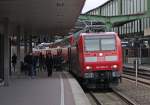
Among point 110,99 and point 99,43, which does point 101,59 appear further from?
point 110,99

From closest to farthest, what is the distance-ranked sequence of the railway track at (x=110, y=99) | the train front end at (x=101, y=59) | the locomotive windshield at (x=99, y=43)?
1. the railway track at (x=110, y=99)
2. the train front end at (x=101, y=59)
3. the locomotive windshield at (x=99, y=43)

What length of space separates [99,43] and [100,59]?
39.4 inches

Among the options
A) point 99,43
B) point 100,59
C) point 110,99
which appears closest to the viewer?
point 110,99

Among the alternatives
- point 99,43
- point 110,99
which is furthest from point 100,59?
point 110,99

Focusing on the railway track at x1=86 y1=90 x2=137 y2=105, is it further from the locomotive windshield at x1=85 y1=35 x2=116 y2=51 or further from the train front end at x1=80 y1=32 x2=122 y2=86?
the locomotive windshield at x1=85 y1=35 x2=116 y2=51

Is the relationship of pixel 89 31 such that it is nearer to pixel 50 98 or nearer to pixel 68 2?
pixel 68 2

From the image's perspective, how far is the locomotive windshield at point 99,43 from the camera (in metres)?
27.4

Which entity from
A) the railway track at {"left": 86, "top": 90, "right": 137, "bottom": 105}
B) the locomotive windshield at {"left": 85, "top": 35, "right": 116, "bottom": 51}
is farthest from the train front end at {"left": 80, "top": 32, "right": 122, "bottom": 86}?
the railway track at {"left": 86, "top": 90, "right": 137, "bottom": 105}

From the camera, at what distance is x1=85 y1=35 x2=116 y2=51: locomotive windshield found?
27438 mm

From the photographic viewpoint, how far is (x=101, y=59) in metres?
27.1

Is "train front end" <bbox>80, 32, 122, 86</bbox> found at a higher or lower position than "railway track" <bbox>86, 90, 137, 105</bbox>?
higher

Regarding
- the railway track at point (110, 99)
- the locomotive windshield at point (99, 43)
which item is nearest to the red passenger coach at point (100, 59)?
the locomotive windshield at point (99, 43)

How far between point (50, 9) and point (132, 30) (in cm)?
5525

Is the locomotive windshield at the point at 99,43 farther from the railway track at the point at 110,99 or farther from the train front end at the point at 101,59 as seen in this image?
the railway track at the point at 110,99
